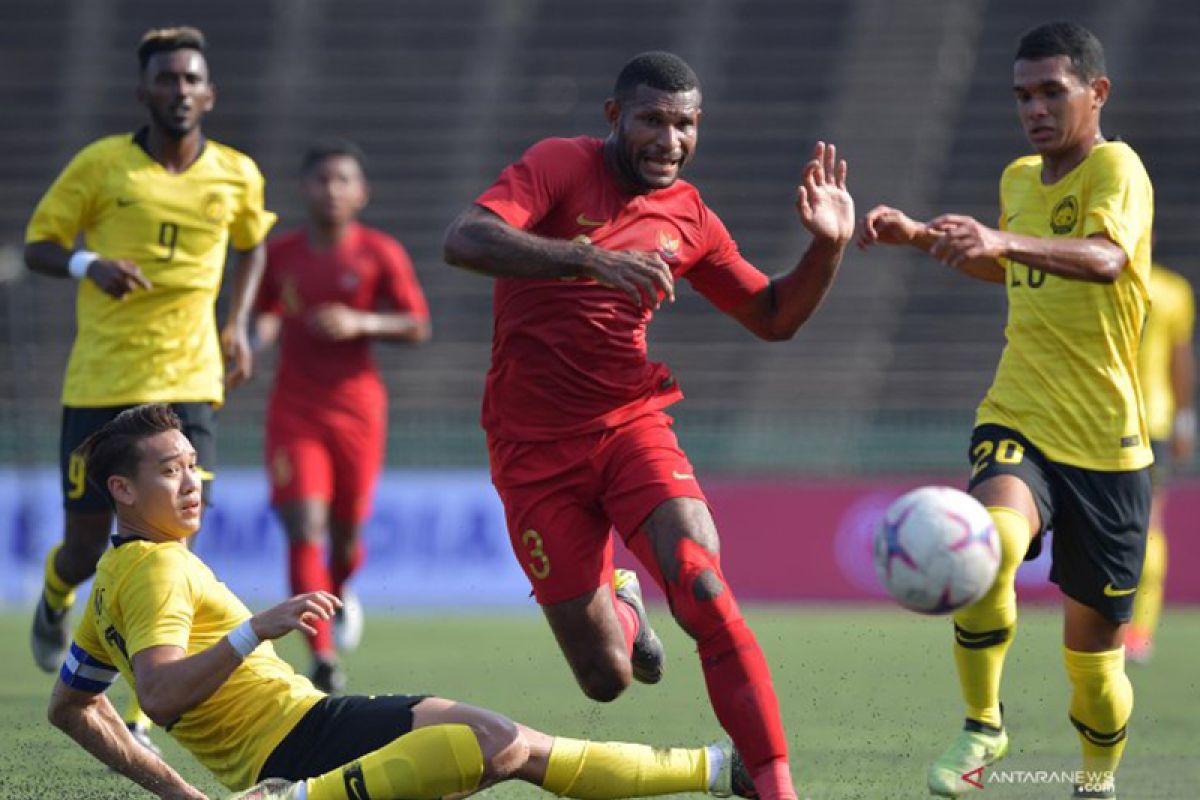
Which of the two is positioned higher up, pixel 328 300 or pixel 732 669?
pixel 328 300

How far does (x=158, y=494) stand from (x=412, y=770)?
1.08 m

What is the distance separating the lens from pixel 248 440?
16938mm

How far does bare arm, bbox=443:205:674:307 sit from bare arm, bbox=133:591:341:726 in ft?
4.33

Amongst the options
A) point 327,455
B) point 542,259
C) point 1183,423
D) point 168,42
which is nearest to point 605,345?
point 542,259

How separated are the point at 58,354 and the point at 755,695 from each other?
1572 cm

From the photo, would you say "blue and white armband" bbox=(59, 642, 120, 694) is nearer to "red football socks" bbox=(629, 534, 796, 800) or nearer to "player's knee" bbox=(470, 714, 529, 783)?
"player's knee" bbox=(470, 714, 529, 783)

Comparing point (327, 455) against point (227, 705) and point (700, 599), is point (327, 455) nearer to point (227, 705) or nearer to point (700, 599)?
point (700, 599)

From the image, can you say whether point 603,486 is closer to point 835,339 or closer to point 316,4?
point 835,339

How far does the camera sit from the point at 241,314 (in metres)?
8.96

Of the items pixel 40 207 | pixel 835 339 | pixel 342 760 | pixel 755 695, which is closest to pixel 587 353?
pixel 755 695

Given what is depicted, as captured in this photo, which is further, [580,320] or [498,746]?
[580,320]

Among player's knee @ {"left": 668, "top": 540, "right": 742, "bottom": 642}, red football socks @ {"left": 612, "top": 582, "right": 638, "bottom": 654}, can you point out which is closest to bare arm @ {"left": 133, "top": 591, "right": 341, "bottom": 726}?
player's knee @ {"left": 668, "top": 540, "right": 742, "bottom": 642}

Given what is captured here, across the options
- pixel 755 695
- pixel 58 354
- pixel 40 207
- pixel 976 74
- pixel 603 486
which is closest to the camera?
pixel 755 695

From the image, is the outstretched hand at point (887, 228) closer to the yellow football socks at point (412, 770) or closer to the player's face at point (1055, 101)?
the player's face at point (1055, 101)
